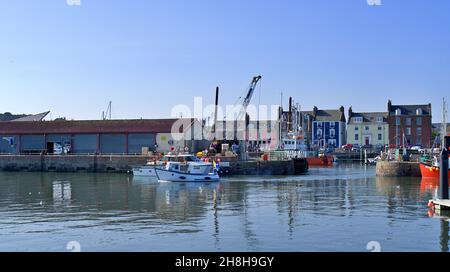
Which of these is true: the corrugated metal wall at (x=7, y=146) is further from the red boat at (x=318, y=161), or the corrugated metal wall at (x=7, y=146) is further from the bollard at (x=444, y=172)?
the bollard at (x=444, y=172)

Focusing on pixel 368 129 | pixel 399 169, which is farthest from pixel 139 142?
pixel 368 129

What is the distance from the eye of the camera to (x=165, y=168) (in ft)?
171

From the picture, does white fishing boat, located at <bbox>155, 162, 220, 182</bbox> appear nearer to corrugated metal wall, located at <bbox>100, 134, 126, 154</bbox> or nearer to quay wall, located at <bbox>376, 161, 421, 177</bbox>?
quay wall, located at <bbox>376, 161, 421, 177</bbox>

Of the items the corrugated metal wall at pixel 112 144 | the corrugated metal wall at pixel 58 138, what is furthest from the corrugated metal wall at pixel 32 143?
the corrugated metal wall at pixel 112 144

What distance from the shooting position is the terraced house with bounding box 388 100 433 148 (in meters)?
113

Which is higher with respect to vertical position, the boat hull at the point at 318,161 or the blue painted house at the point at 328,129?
the blue painted house at the point at 328,129

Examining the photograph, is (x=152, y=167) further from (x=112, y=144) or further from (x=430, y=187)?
(x=430, y=187)

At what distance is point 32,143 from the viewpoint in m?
79.6

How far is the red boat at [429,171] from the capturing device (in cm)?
5211

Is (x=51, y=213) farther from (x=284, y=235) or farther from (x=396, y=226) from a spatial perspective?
(x=396, y=226)

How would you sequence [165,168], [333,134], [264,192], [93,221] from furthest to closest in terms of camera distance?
[333,134] → [165,168] → [264,192] → [93,221]

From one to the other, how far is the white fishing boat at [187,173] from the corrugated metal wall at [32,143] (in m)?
33.2
